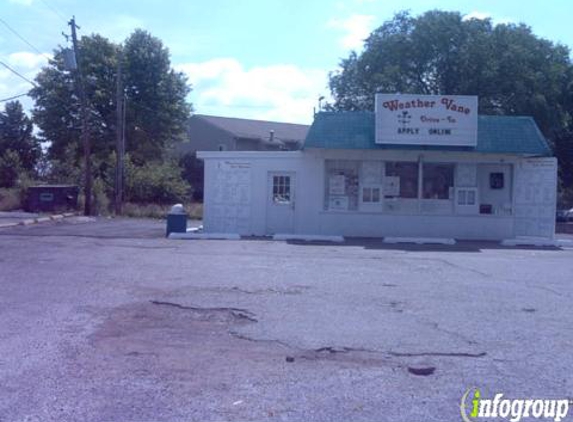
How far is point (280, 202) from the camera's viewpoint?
1036 inches

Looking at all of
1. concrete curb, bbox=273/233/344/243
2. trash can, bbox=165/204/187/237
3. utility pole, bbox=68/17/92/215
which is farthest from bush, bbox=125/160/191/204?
concrete curb, bbox=273/233/344/243

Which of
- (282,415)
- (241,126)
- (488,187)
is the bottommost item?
(282,415)

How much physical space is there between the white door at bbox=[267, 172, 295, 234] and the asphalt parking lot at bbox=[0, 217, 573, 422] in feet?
29.1

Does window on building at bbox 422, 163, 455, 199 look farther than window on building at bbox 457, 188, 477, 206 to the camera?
Yes

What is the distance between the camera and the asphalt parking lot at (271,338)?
6758 mm

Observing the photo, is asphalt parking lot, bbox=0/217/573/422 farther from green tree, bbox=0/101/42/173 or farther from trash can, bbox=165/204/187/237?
green tree, bbox=0/101/42/173

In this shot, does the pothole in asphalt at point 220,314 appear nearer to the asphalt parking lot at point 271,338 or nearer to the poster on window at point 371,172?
the asphalt parking lot at point 271,338

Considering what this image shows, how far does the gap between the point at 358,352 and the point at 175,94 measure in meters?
49.2

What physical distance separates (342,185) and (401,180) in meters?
2.02

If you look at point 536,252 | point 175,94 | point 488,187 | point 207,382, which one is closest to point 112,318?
point 207,382

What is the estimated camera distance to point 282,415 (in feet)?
20.9

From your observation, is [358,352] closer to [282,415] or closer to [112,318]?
[282,415]

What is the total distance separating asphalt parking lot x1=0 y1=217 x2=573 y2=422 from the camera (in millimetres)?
6758

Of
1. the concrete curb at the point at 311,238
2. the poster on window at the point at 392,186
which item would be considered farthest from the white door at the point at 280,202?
→ the poster on window at the point at 392,186
